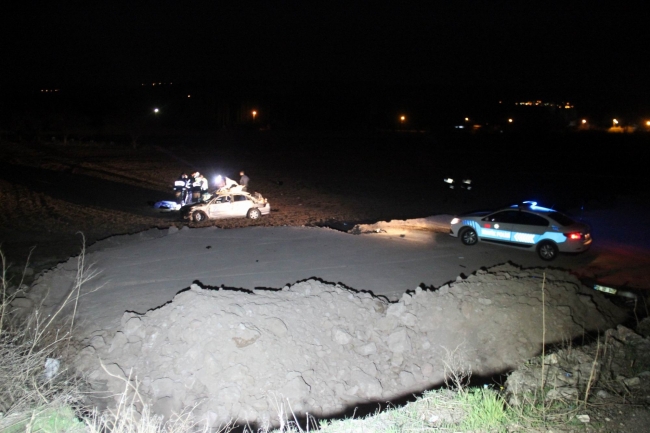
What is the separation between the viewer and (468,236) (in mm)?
15031

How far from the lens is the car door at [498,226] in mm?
14284

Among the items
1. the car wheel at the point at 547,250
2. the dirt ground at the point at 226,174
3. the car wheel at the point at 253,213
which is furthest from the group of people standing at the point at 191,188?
the car wheel at the point at 547,250

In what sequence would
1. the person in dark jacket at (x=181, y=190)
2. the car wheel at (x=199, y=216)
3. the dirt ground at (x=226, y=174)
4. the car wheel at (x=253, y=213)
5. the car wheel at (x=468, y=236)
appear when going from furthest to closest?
1. the person in dark jacket at (x=181, y=190)
2. the car wheel at (x=253, y=213)
3. the car wheel at (x=199, y=216)
4. the dirt ground at (x=226, y=174)
5. the car wheel at (x=468, y=236)

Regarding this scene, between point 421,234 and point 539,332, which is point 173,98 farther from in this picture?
point 539,332

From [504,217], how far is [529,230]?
845 mm

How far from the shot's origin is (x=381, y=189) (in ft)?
95.9

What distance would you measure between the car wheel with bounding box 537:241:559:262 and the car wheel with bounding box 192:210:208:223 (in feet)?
41.2

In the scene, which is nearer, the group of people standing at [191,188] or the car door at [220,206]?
the car door at [220,206]

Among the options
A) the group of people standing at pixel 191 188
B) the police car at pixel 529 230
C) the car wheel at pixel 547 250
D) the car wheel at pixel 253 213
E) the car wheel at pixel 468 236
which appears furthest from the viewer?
the group of people standing at pixel 191 188

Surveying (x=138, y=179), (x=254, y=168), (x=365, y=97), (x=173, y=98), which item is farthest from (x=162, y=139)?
(x=365, y=97)

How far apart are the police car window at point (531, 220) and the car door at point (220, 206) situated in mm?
11236

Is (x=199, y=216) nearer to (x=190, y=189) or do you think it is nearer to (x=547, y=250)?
(x=190, y=189)

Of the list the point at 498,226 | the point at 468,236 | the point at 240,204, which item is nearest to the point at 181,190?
the point at 240,204

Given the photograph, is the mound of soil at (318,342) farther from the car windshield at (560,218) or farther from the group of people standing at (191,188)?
the group of people standing at (191,188)
